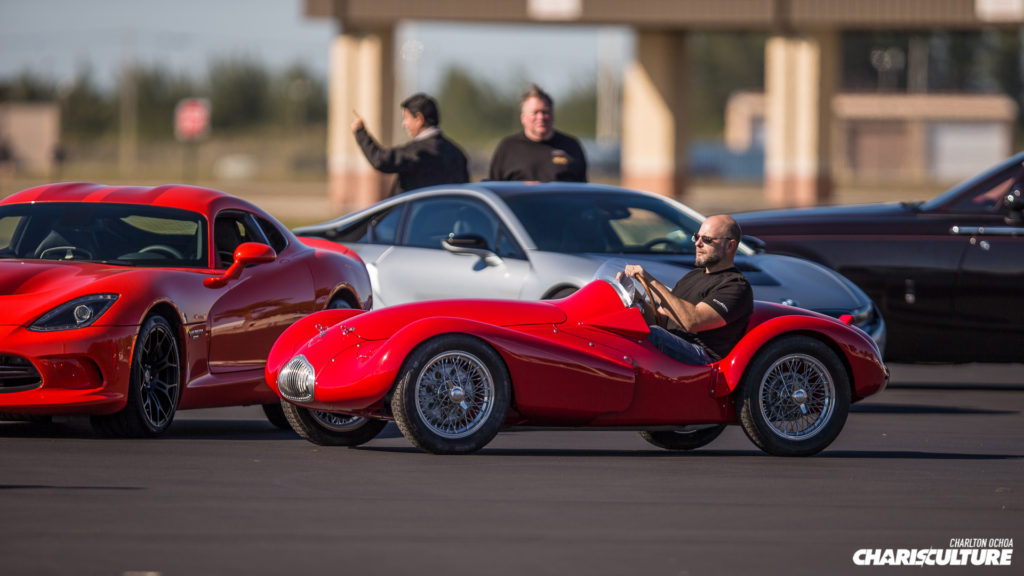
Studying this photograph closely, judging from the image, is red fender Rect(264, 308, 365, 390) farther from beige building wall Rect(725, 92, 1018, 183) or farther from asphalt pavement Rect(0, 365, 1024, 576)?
beige building wall Rect(725, 92, 1018, 183)

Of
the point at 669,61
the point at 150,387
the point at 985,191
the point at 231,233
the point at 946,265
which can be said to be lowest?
the point at 150,387

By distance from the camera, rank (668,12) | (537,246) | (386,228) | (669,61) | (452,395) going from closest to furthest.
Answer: (452,395) < (537,246) < (386,228) < (668,12) < (669,61)

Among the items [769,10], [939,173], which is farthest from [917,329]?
[939,173]

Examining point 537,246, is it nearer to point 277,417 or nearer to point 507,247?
point 507,247

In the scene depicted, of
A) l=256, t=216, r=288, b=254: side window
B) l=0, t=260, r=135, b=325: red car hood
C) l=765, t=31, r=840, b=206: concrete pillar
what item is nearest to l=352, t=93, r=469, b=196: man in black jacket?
l=256, t=216, r=288, b=254: side window

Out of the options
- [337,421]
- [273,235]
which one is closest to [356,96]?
[273,235]

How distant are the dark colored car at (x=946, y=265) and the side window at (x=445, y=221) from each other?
6.84 feet

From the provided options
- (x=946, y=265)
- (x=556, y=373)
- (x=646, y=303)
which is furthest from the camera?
(x=946, y=265)

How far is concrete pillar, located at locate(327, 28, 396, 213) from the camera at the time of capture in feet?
159

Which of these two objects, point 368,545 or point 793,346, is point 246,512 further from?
point 793,346

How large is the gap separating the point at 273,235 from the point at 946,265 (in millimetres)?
4849

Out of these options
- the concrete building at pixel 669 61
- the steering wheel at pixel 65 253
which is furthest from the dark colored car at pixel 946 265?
the concrete building at pixel 669 61

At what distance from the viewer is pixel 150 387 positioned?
9.62 meters

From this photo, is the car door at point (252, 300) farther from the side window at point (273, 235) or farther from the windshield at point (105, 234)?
the windshield at point (105, 234)
